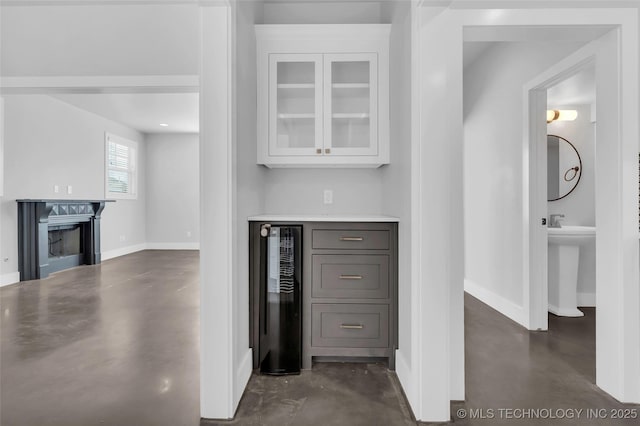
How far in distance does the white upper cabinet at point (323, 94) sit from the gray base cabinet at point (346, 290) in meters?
0.54

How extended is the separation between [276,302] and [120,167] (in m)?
6.73

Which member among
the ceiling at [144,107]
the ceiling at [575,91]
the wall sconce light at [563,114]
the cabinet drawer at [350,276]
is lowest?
the cabinet drawer at [350,276]

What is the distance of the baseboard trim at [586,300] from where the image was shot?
3.61m

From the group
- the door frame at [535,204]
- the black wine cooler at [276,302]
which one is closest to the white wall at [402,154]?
the black wine cooler at [276,302]

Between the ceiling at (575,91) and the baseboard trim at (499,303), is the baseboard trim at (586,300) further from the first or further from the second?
the ceiling at (575,91)

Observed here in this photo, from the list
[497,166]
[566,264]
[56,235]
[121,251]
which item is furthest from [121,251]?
[566,264]

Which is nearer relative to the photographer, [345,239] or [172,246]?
[345,239]

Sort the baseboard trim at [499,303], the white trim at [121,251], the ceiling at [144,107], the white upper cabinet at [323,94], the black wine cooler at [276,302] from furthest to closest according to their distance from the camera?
1. the white trim at [121,251]
2. the ceiling at [144,107]
3. the baseboard trim at [499,303]
4. the white upper cabinet at [323,94]
5. the black wine cooler at [276,302]

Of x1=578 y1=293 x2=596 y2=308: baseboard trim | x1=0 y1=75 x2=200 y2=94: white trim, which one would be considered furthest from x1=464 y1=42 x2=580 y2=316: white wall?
x1=0 y1=75 x2=200 y2=94: white trim

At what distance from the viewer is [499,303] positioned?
133 inches

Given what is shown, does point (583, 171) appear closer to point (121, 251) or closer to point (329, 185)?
point (329, 185)

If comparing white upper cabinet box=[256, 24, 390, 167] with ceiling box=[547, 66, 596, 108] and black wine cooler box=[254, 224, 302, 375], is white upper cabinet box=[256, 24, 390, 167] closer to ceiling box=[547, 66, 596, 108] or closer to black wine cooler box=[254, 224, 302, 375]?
black wine cooler box=[254, 224, 302, 375]

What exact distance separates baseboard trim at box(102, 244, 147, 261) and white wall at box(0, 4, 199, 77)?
4441mm

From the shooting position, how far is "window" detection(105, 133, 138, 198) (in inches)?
272
